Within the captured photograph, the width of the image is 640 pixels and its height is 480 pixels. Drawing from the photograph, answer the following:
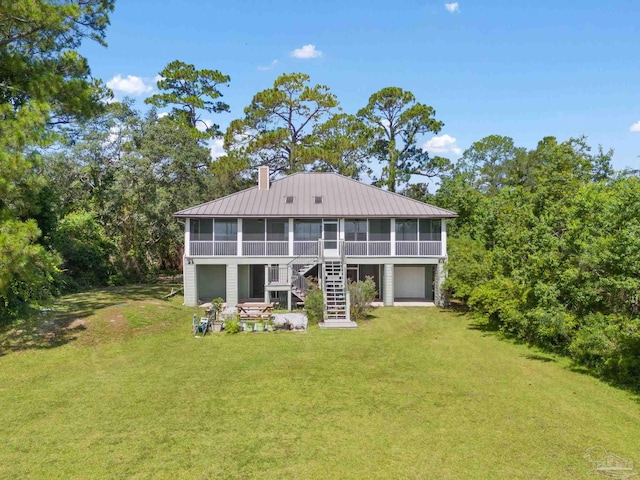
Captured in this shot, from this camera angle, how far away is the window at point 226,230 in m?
21.1

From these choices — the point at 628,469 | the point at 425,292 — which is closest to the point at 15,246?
the point at 628,469

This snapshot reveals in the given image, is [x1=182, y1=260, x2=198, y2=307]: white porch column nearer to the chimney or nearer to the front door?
the chimney

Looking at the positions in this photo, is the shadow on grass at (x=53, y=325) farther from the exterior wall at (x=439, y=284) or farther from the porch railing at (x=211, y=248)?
the exterior wall at (x=439, y=284)

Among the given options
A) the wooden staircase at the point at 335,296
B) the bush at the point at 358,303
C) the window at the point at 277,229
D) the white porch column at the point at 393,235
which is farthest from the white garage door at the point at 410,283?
the window at the point at 277,229

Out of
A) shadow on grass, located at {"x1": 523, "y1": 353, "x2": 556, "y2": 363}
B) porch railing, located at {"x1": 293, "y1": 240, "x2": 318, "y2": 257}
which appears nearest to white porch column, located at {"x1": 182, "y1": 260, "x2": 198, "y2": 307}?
porch railing, located at {"x1": 293, "y1": 240, "x2": 318, "y2": 257}

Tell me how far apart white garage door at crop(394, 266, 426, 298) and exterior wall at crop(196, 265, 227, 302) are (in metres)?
9.20

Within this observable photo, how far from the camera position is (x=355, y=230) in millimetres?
21594

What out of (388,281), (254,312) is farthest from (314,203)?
(254,312)

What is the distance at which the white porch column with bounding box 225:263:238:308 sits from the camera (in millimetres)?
20250

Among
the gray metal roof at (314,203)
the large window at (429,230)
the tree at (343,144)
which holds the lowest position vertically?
the large window at (429,230)

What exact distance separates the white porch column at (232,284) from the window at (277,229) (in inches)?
92.9

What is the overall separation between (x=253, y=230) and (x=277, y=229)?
4.01ft

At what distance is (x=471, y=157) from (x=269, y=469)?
47.1 meters

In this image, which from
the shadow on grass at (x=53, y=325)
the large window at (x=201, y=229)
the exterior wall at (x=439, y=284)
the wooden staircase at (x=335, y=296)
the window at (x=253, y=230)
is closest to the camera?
the shadow on grass at (x=53, y=325)
